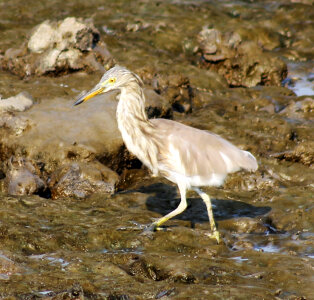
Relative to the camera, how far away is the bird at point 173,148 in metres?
7.99

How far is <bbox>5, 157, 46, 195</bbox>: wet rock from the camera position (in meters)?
9.41

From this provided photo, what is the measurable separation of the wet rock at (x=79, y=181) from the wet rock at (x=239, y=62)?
22.1 feet

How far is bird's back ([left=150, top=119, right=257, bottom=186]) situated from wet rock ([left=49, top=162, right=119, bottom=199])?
1822 mm

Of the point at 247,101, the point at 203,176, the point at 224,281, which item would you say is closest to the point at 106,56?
the point at 247,101

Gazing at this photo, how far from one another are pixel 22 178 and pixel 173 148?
2.76m

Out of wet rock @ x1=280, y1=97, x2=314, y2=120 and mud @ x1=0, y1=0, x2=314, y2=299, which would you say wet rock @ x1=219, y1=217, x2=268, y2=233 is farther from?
wet rock @ x1=280, y1=97, x2=314, y2=120

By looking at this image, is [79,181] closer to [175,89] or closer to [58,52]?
[175,89]

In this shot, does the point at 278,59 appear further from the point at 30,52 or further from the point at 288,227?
the point at 288,227

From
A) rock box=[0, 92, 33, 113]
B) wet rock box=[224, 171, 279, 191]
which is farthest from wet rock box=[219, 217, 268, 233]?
rock box=[0, 92, 33, 113]

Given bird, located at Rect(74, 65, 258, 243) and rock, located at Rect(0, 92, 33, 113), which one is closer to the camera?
bird, located at Rect(74, 65, 258, 243)

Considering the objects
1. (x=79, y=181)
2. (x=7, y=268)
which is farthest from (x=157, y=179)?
(x=7, y=268)

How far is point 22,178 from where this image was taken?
951 cm

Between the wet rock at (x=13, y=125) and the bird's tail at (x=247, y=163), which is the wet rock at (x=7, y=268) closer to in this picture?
the bird's tail at (x=247, y=163)

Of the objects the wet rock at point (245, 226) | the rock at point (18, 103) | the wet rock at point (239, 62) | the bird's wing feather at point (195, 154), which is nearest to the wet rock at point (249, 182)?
the wet rock at point (245, 226)
